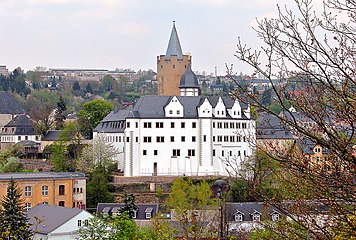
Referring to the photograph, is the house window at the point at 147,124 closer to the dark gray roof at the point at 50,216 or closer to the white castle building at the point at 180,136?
the white castle building at the point at 180,136

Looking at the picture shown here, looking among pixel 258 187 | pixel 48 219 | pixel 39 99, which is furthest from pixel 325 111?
pixel 39 99

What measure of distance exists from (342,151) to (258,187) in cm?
184

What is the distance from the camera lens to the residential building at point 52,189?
164 ft

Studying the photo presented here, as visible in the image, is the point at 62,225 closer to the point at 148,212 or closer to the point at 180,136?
the point at 148,212

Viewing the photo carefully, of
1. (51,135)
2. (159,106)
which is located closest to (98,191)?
(159,106)

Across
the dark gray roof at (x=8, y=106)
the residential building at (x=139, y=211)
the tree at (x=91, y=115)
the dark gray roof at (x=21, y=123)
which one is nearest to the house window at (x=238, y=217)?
the residential building at (x=139, y=211)

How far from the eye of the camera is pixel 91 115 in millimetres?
76812

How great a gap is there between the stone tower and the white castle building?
913 cm

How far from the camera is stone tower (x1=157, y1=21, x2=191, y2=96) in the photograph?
222 feet

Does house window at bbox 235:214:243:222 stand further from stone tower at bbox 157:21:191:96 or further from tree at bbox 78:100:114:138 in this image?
tree at bbox 78:100:114:138

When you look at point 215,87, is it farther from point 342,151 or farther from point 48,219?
point 342,151

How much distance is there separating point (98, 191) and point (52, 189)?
336cm

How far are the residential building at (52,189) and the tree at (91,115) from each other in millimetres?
22784

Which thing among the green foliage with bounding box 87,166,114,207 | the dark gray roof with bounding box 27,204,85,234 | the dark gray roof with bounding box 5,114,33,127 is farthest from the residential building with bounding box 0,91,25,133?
the dark gray roof with bounding box 27,204,85,234
